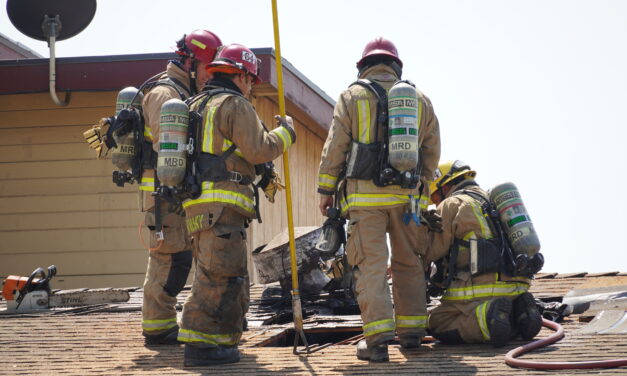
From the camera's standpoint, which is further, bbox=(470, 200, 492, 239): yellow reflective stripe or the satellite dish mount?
the satellite dish mount

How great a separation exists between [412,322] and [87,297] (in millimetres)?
4074

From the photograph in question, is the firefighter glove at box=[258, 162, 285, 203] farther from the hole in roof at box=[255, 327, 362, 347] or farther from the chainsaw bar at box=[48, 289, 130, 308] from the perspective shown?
the chainsaw bar at box=[48, 289, 130, 308]

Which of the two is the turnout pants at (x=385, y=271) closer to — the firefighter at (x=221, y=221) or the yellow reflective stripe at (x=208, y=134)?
the firefighter at (x=221, y=221)

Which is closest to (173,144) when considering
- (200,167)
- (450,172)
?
(200,167)

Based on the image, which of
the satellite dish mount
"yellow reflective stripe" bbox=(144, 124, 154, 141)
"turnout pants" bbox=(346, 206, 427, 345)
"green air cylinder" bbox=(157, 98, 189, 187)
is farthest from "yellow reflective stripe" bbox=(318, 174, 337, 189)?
the satellite dish mount

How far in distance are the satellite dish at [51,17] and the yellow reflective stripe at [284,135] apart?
20.2 ft

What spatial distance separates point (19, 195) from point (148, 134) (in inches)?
225

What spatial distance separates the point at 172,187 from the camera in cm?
547

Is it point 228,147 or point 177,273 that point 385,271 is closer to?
point 228,147

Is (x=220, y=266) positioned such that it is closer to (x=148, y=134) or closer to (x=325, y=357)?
(x=325, y=357)

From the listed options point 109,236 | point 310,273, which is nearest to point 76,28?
point 109,236

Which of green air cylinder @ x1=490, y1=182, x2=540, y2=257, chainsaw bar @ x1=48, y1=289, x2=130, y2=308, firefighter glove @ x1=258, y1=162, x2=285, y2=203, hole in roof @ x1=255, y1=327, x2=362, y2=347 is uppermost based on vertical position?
firefighter glove @ x1=258, y1=162, x2=285, y2=203

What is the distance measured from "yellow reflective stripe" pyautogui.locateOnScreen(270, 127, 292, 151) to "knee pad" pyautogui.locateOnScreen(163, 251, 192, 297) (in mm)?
1215

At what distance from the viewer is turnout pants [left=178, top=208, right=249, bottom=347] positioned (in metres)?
5.37
